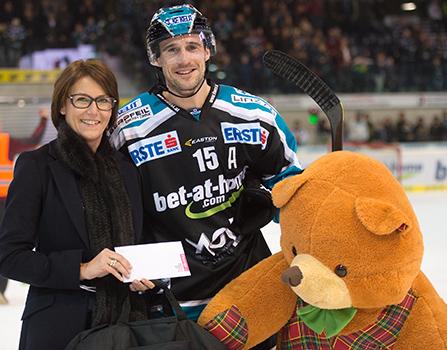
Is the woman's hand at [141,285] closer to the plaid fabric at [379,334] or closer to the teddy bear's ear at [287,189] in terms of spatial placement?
the teddy bear's ear at [287,189]

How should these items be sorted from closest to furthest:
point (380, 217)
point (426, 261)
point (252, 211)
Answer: point (380, 217), point (252, 211), point (426, 261)

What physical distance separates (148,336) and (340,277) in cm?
47

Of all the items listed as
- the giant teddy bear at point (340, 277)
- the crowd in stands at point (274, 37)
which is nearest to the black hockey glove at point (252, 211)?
the giant teddy bear at point (340, 277)

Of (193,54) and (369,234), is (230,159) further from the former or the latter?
(369,234)

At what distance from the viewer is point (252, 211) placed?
2002 millimetres

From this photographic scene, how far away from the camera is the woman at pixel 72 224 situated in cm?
158

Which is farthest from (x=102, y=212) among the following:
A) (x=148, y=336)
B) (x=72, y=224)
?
(x=148, y=336)

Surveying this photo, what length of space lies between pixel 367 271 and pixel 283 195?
27 cm

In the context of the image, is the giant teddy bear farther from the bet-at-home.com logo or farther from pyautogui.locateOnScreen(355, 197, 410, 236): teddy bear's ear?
the bet-at-home.com logo

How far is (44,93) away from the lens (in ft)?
30.4

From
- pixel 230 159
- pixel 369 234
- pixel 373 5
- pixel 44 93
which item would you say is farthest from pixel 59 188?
pixel 373 5

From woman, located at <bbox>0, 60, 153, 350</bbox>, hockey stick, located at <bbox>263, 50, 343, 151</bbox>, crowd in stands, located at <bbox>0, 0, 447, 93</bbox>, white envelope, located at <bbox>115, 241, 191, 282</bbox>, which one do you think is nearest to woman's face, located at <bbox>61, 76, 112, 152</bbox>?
woman, located at <bbox>0, 60, 153, 350</bbox>

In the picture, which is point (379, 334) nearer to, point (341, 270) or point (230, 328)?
point (341, 270)

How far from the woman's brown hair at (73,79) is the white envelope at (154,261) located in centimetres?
38
